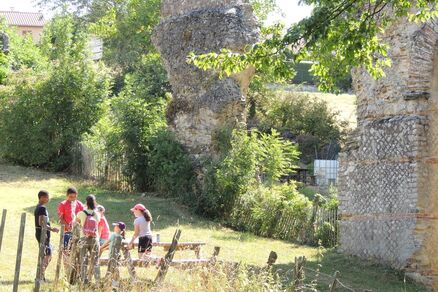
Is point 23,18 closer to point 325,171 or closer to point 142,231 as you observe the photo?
point 325,171

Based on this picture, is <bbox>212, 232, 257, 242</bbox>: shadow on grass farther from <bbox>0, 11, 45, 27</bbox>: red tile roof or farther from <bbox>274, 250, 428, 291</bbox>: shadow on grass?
<bbox>0, 11, 45, 27</bbox>: red tile roof

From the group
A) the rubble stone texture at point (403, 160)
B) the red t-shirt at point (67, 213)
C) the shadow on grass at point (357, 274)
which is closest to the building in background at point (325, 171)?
the shadow on grass at point (357, 274)

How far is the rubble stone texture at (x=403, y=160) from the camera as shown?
1329cm

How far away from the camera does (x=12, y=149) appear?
26375 mm

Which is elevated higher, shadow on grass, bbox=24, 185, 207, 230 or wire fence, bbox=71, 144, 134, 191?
wire fence, bbox=71, 144, 134, 191

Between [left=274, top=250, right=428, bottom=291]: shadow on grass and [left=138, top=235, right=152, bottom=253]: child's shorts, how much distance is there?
2360mm

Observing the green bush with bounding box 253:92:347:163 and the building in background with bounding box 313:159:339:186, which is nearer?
the building in background with bounding box 313:159:339:186

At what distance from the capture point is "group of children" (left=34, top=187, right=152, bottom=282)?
909cm

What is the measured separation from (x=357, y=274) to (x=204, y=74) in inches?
386

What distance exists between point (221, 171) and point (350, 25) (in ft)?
33.9

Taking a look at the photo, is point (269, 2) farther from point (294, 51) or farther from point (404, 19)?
point (294, 51)

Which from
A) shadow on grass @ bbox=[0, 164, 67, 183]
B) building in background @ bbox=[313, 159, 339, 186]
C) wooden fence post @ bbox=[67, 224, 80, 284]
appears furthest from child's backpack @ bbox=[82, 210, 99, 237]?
building in background @ bbox=[313, 159, 339, 186]

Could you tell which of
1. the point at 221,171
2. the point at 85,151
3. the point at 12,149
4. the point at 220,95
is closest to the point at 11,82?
the point at 12,149

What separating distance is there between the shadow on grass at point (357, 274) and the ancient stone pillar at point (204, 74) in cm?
769
